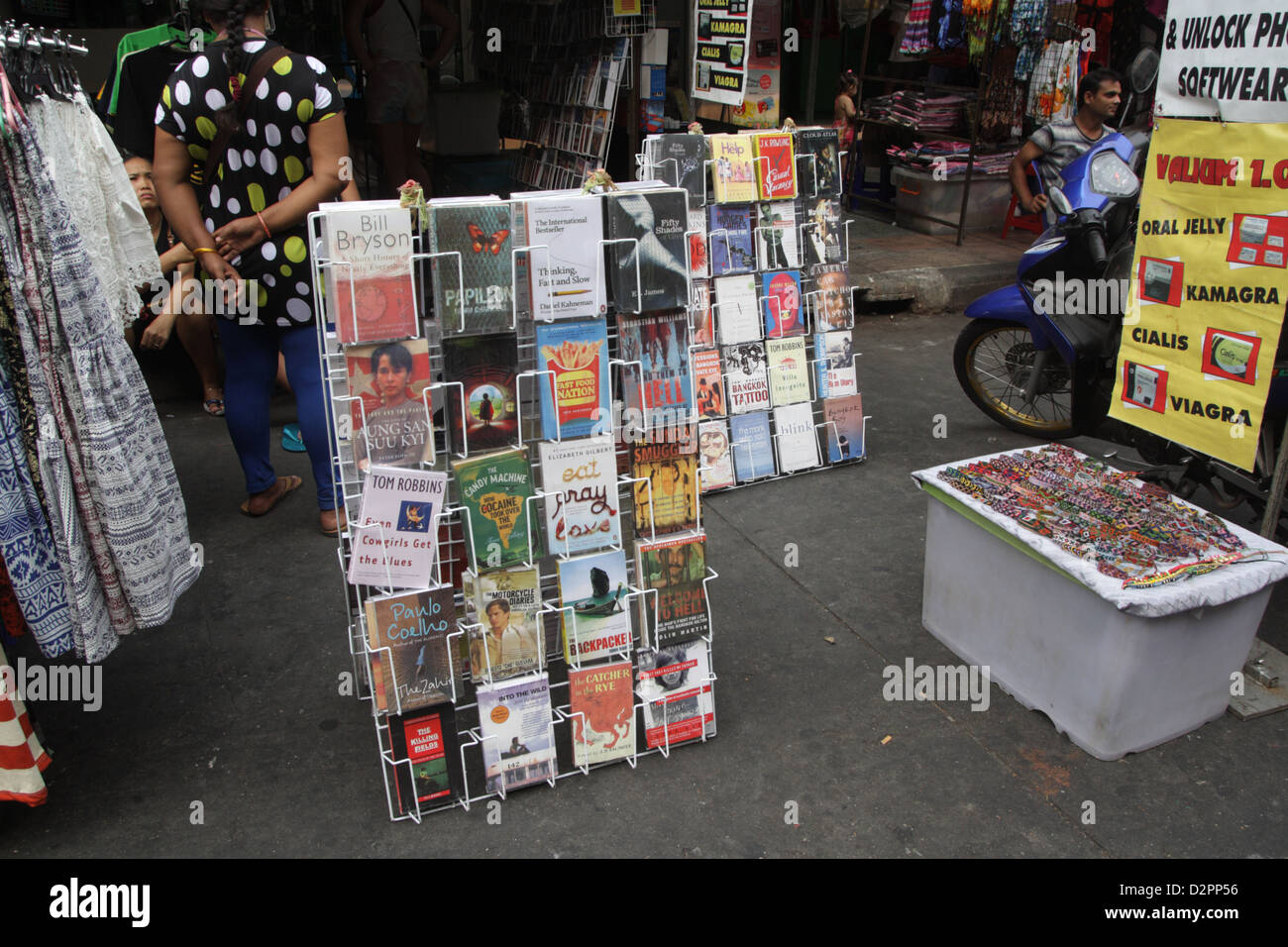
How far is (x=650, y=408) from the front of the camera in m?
2.70

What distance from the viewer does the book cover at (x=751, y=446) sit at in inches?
183

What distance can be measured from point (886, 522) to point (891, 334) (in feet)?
9.35

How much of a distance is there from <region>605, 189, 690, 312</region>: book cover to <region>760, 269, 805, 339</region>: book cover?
2.02m

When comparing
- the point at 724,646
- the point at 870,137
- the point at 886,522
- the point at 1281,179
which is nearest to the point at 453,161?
the point at 870,137

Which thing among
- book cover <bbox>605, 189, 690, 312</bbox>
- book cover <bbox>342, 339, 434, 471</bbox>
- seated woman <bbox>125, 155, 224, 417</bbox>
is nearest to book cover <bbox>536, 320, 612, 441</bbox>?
book cover <bbox>605, 189, 690, 312</bbox>

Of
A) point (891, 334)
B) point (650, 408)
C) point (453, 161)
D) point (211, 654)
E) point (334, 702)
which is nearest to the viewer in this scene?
point (650, 408)

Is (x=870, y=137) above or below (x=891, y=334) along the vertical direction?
above

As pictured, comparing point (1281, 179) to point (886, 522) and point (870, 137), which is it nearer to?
point (886, 522)

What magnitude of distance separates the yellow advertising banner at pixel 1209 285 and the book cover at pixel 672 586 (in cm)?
175

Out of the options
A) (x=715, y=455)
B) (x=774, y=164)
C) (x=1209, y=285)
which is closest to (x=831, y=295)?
(x=774, y=164)

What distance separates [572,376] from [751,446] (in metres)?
2.24

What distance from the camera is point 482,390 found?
98.6 inches

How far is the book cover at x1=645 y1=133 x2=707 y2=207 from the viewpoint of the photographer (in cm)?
423

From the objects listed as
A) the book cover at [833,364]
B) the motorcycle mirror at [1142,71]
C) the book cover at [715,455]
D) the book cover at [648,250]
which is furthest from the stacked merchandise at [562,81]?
the book cover at [648,250]
